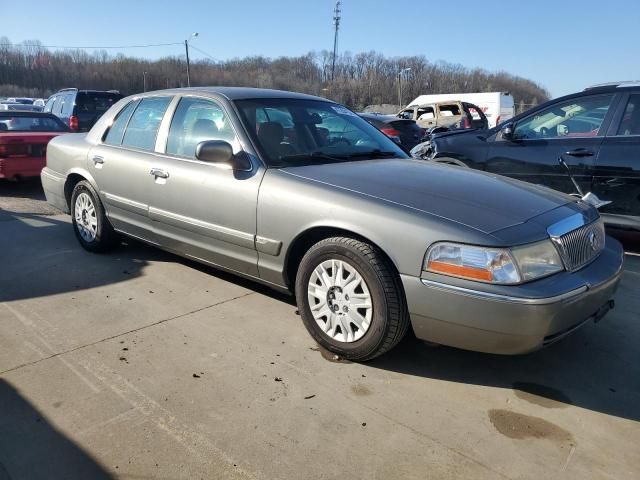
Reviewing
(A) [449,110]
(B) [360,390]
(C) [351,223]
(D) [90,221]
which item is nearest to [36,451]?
(B) [360,390]

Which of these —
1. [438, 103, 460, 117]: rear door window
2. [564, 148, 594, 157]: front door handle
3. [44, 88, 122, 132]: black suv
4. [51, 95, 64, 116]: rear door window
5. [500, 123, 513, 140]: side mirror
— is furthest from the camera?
[438, 103, 460, 117]: rear door window

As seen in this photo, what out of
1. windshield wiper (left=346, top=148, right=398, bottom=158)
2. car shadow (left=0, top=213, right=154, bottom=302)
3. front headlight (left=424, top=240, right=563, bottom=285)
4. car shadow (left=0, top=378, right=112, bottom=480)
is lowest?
car shadow (left=0, top=213, right=154, bottom=302)

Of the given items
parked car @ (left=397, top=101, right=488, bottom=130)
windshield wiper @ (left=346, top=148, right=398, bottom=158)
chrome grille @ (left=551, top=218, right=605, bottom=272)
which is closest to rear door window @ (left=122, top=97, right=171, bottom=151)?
windshield wiper @ (left=346, top=148, right=398, bottom=158)

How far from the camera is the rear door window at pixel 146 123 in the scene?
14.0 ft

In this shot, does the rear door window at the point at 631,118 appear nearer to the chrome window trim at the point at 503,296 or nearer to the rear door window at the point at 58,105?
the chrome window trim at the point at 503,296

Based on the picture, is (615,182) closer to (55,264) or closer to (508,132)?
(508,132)

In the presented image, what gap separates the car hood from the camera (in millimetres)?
2783

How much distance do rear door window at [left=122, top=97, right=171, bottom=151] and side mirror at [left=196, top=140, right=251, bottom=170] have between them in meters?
1.00

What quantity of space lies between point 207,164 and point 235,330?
119cm

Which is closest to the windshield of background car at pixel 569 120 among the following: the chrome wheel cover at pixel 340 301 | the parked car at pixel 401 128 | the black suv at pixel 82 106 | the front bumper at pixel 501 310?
the front bumper at pixel 501 310

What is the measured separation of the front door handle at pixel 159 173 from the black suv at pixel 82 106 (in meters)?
9.19

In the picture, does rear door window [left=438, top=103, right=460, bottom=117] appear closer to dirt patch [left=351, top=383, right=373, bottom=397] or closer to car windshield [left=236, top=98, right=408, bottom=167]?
car windshield [left=236, top=98, right=408, bottom=167]

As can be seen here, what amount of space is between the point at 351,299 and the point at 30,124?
8066 mm

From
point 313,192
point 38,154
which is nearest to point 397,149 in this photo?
point 313,192
